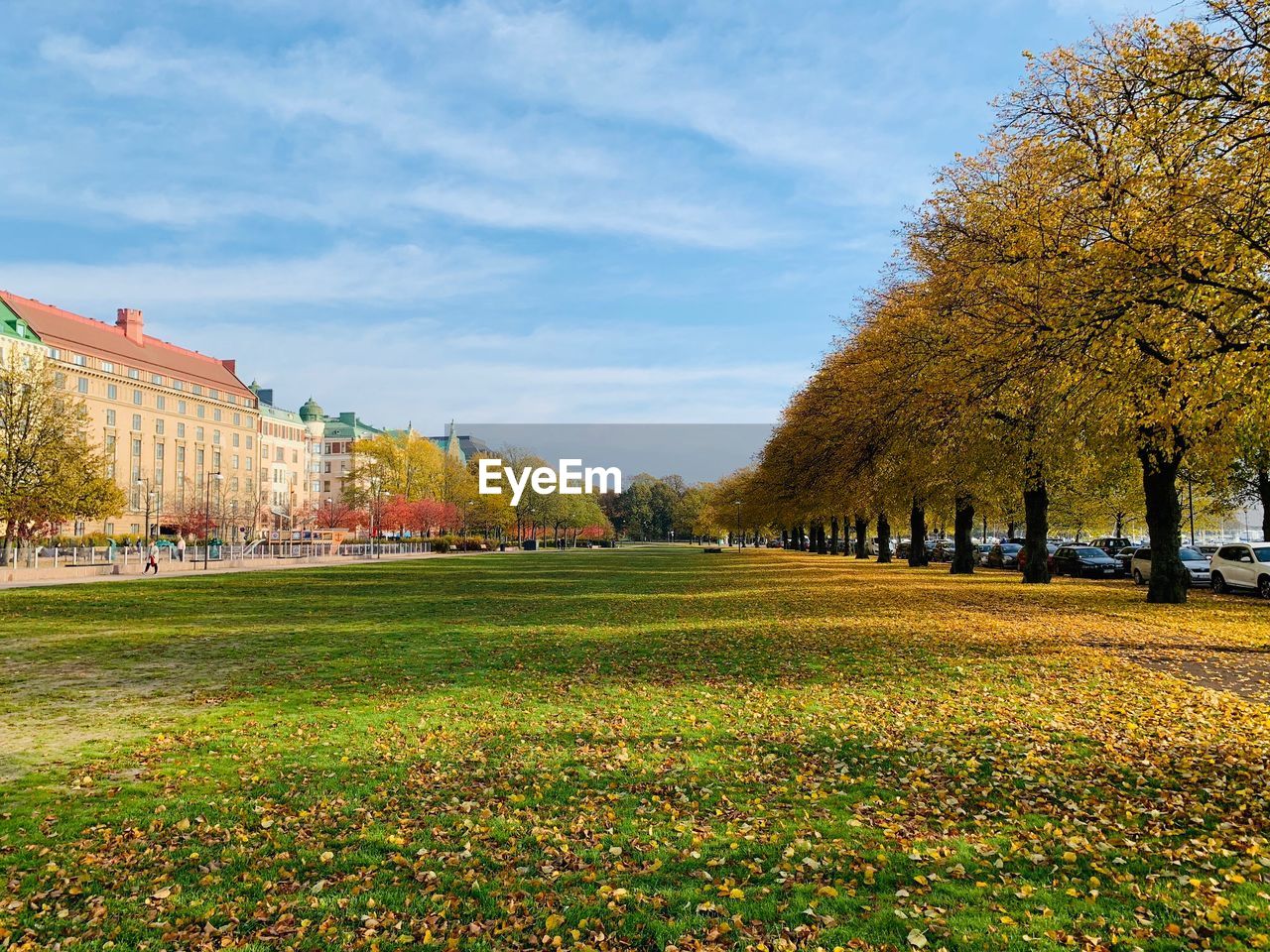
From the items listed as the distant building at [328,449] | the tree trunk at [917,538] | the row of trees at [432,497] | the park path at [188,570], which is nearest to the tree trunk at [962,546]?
the tree trunk at [917,538]

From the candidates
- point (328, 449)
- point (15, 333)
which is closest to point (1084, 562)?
point (15, 333)

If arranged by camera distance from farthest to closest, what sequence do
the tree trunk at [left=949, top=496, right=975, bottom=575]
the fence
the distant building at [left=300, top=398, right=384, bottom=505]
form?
1. the distant building at [left=300, top=398, right=384, bottom=505]
2. the fence
3. the tree trunk at [left=949, top=496, right=975, bottom=575]

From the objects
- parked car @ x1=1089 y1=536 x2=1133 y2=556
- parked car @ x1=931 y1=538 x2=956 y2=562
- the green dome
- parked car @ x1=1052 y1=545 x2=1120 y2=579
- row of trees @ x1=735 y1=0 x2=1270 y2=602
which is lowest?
parked car @ x1=931 y1=538 x2=956 y2=562

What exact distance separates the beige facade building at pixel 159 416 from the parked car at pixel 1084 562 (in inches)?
2633

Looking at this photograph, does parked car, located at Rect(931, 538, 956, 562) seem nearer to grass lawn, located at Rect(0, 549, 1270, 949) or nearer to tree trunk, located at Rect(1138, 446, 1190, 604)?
tree trunk, located at Rect(1138, 446, 1190, 604)

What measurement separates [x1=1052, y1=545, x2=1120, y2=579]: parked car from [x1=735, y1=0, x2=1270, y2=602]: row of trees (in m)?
10.3

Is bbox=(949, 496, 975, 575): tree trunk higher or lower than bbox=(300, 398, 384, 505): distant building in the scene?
lower

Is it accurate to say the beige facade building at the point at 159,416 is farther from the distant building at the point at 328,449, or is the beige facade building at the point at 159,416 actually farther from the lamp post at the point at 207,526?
the distant building at the point at 328,449

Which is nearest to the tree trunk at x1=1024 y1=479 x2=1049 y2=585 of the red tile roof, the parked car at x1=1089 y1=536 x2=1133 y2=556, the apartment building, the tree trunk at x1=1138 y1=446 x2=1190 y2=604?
the tree trunk at x1=1138 y1=446 x2=1190 y2=604

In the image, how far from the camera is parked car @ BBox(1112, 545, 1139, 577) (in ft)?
125

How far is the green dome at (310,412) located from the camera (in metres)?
142

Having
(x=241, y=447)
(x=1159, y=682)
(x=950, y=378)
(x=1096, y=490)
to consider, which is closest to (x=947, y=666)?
(x=1159, y=682)

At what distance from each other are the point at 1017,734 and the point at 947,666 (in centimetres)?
454

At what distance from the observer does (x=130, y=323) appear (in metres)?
95.4
